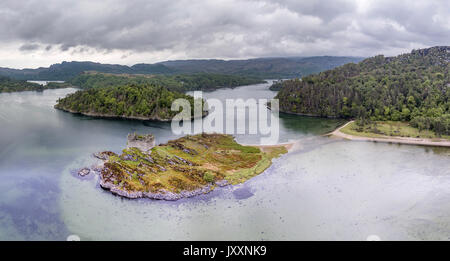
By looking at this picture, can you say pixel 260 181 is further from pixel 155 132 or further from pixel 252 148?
pixel 155 132

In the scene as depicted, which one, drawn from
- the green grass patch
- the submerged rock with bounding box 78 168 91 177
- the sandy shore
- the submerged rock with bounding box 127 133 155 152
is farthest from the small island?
the green grass patch

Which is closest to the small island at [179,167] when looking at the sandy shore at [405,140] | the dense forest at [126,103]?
the sandy shore at [405,140]

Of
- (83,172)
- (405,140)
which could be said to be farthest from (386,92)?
(83,172)

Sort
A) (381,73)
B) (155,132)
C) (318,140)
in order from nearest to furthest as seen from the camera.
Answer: (318,140), (155,132), (381,73)

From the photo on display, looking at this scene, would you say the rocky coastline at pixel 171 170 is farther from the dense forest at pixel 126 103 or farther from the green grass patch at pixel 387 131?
the dense forest at pixel 126 103

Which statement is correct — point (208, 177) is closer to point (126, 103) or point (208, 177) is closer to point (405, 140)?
point (405, 140)

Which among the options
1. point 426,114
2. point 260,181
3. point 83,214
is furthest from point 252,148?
point 426,114
